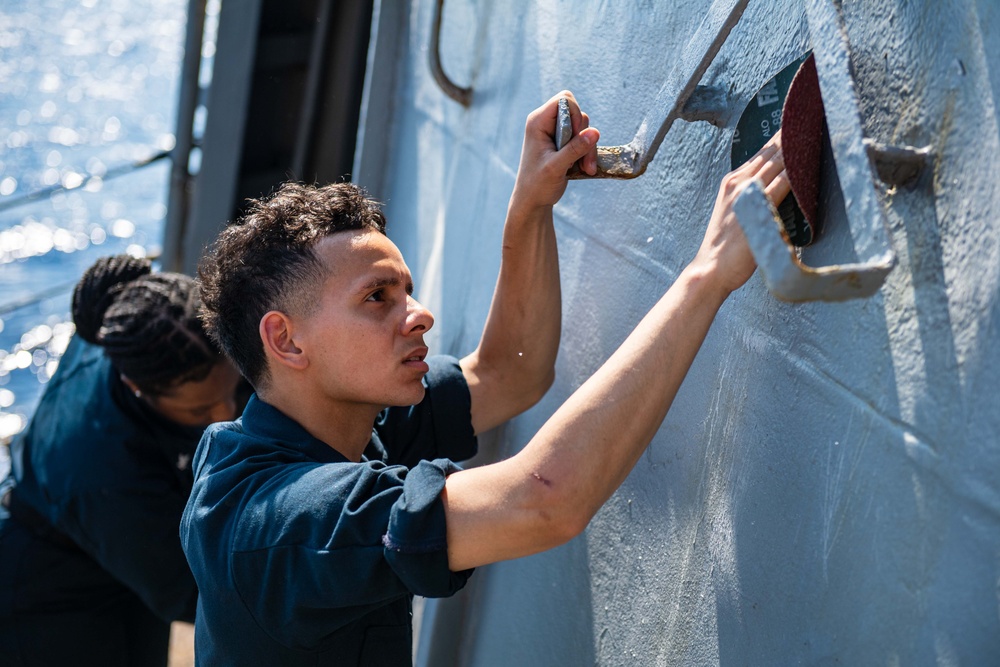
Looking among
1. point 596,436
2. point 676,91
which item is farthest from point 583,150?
point 596,436

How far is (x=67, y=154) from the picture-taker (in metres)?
13.8

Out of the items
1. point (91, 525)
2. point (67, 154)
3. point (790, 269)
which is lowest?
point (67, 154)

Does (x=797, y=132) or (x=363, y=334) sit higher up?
(x=797, y=132)

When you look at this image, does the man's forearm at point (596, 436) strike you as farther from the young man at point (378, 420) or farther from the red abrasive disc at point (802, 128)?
the red abrasive disc at point (802, 128)

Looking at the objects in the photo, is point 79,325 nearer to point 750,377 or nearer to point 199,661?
point 199,661

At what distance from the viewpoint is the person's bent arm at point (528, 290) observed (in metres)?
1.46

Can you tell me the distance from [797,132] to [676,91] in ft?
0.70

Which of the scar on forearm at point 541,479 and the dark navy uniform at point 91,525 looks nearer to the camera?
the scar on forearm at point 541,479

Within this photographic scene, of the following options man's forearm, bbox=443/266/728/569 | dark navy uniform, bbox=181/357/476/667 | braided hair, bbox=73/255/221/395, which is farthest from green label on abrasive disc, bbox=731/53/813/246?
braided hair, bbox=73/255/221/395

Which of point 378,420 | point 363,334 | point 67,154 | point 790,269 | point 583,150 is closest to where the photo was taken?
point 790,269

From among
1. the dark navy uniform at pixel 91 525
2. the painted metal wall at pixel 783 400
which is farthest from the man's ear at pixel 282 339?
the dark navy uniform at pixel 91 525

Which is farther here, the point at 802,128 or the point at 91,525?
the point at 91,525

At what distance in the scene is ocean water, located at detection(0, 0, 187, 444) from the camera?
7.39 meters

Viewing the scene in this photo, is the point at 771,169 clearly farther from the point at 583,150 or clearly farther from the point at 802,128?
the point at 583,150
